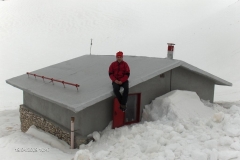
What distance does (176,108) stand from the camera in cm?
909

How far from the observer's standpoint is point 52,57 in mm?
33312

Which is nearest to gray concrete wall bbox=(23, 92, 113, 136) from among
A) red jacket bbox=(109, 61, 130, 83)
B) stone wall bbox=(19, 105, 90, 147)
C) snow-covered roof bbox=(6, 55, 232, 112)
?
stone wall bbox=(19, 105, 90, 147)

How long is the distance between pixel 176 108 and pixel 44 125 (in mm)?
5160

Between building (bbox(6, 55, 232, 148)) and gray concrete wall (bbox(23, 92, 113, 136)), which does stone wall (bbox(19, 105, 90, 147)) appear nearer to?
building (bbox(6, 55, 232, 148))

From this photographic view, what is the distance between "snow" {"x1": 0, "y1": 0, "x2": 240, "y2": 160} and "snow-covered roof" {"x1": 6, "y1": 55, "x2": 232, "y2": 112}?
3.88ft

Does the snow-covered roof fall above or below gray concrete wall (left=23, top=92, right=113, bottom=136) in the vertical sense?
above

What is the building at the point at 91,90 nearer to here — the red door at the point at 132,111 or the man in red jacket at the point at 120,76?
the red door at the point at 132,111

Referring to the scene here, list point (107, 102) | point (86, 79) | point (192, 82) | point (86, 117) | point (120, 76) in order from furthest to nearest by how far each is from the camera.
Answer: point (192, 82) → point (86, 79) → point (107, 102) → point (86, 117) → point (120, 76)

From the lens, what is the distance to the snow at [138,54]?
293 inches

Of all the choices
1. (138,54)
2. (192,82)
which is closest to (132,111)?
(192,82)

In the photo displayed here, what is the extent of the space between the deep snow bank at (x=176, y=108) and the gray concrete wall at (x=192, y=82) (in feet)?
3.19

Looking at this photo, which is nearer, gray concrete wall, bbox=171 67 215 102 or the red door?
the red door

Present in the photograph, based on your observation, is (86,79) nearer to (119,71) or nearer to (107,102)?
(107,102)

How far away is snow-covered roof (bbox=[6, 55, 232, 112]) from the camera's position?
841 centimetres
